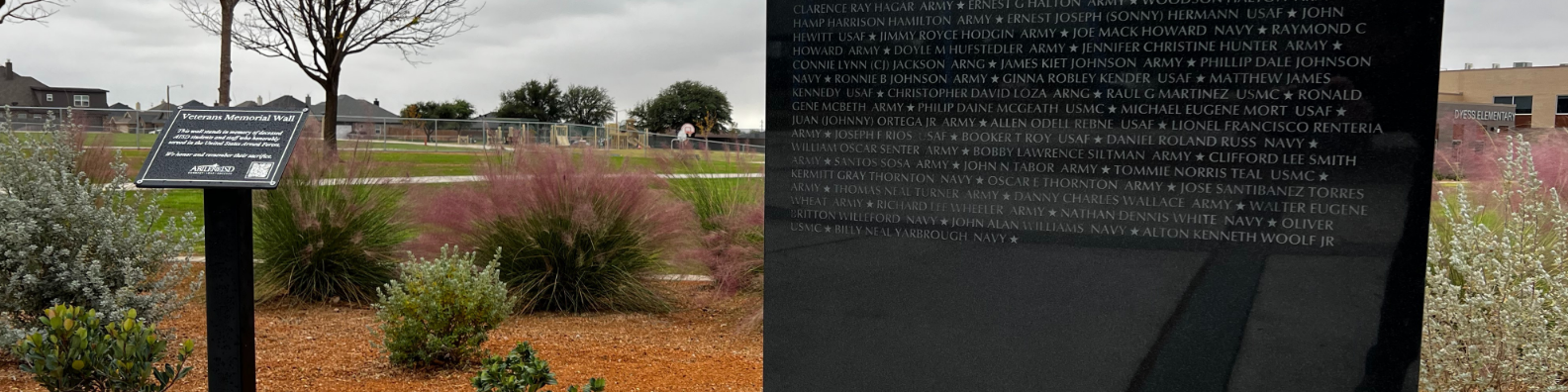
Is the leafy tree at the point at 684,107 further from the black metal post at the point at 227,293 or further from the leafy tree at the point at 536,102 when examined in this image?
the black metal post at the point at 227,293

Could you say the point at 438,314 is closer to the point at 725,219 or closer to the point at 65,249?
the point at 65,249

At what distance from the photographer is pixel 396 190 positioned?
768 cm

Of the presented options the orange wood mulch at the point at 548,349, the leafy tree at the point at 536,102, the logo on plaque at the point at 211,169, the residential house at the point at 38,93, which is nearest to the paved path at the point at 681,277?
the orange wood mulch at the point at 548,349

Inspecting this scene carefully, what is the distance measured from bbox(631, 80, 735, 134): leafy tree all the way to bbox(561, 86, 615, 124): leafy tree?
2177 mm

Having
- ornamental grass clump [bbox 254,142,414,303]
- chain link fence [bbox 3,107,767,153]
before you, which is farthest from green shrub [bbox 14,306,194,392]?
ornamental grass clump [bbox 254,142,414,303]

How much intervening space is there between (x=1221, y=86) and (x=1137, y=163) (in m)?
0.33

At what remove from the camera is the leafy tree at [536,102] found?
64250mm

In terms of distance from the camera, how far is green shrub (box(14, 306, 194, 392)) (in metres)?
3.44

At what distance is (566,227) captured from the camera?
22.8ft

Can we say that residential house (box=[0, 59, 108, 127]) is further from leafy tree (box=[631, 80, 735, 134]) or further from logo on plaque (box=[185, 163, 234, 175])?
logo on plaque (box=[185, 163, 234, 175])

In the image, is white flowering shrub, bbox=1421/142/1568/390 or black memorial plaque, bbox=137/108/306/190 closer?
white flowering shrub, bbox=1421/142/1568/390

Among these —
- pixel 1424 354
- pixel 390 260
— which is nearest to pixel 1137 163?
pixel 1424 354

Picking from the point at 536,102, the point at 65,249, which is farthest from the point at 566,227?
the point at 536,102

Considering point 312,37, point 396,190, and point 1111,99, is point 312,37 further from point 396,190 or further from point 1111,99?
point 1111,99
